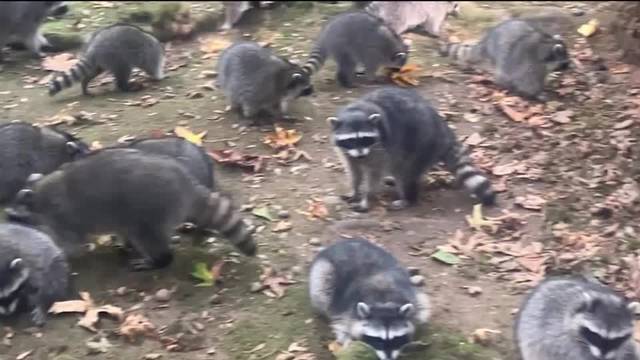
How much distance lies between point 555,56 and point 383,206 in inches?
93.8

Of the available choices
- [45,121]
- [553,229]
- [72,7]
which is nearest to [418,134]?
[553,229]

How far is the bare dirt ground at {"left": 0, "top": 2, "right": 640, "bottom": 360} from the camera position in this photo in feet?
18.3

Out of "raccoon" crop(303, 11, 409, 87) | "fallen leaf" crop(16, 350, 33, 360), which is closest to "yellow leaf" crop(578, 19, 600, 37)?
"raccoon" crop(303, 11, 409, 87)

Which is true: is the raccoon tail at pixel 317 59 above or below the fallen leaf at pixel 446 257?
above

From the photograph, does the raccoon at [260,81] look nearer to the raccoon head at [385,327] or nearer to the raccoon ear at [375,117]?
the raccoon ear at [375,117]

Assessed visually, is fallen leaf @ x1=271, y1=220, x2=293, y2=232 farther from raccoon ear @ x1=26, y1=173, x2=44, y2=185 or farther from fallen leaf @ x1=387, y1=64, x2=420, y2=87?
fallen leaf @ x1=387, y1=64, x2=420, y2=87

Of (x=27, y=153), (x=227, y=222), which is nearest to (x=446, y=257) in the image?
(x=227, y=222)

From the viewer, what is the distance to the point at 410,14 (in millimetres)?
9969

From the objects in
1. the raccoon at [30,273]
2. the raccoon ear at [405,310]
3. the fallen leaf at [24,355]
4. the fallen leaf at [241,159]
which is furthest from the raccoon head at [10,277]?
the fallen leaf at [241,159]

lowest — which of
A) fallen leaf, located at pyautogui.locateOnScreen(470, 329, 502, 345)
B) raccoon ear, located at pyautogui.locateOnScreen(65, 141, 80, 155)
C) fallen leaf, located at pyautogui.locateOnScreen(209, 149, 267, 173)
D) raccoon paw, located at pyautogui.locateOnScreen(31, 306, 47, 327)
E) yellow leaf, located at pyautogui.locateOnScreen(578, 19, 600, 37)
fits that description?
fallen leaf, located at pyautogui.locateOnScreen(470, 329, 502, 345)

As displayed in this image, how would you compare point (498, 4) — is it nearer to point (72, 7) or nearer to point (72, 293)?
point (72, 7)

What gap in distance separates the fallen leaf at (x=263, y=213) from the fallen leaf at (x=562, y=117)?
2.51 meters

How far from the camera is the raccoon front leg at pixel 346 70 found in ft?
28.1

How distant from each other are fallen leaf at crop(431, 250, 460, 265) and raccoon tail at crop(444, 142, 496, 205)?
0.74m
